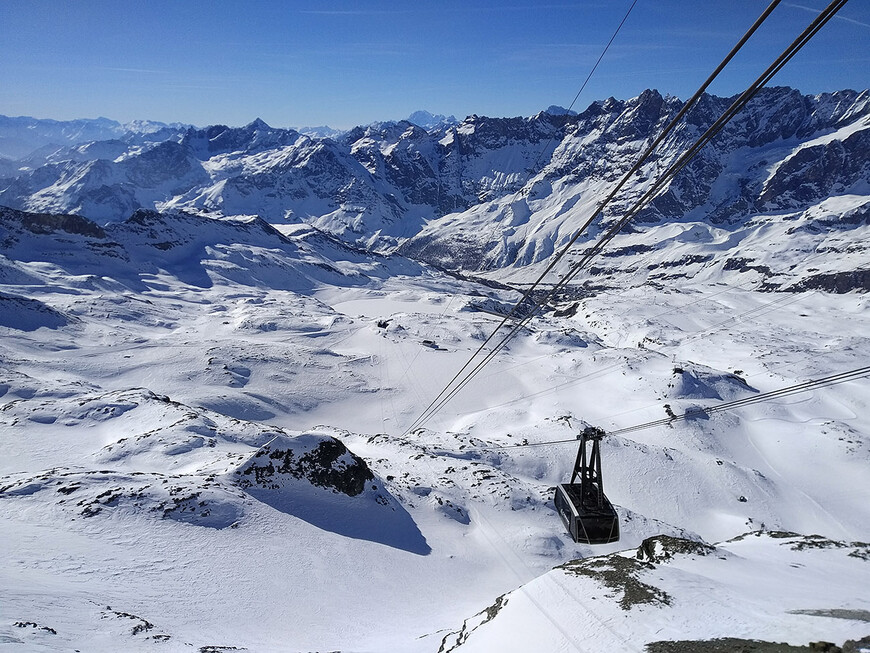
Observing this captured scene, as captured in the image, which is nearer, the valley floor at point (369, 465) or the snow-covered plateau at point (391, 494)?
the snow-covered plateau at point (391, 494)

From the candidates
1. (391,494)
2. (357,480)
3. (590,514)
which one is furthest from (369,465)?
(590,514)

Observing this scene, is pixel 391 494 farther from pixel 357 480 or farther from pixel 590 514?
pixel 590 514

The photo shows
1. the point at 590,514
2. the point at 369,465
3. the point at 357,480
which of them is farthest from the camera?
the point at 369,465

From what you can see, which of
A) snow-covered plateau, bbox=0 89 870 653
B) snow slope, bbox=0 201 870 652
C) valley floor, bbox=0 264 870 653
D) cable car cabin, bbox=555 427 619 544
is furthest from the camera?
valley floor, bbox=0 264 870 653

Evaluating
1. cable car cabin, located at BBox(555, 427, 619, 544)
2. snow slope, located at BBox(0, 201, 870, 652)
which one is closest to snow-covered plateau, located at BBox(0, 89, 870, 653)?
snow slope, located at BBox(0, 201, 870, 652)

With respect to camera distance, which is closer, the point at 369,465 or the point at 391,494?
the point at 391,494

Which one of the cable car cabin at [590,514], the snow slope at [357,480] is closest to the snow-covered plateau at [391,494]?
the snow slope at [357,480]

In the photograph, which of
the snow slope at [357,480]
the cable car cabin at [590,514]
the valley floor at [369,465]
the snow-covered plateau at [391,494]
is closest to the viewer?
the cable car cabin at [590,514]

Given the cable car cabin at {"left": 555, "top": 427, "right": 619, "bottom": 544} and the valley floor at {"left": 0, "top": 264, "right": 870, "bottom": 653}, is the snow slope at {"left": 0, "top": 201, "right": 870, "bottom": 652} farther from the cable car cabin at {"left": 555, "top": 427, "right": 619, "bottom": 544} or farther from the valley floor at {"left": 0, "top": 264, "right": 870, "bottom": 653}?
the cable car cabin at {"left": 555, "top": 427, "right": 619, "bottom": 544}

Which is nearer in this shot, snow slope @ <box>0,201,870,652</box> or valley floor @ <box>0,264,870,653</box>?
snow slope @ <box>0,201,870,652</box>

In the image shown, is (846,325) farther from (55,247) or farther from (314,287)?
(55,247)

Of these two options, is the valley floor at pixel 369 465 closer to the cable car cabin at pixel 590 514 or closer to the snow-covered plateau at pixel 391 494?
the snow-covered plateau at pixel 391 494

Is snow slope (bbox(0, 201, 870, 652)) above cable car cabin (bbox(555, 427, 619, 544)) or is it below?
below
